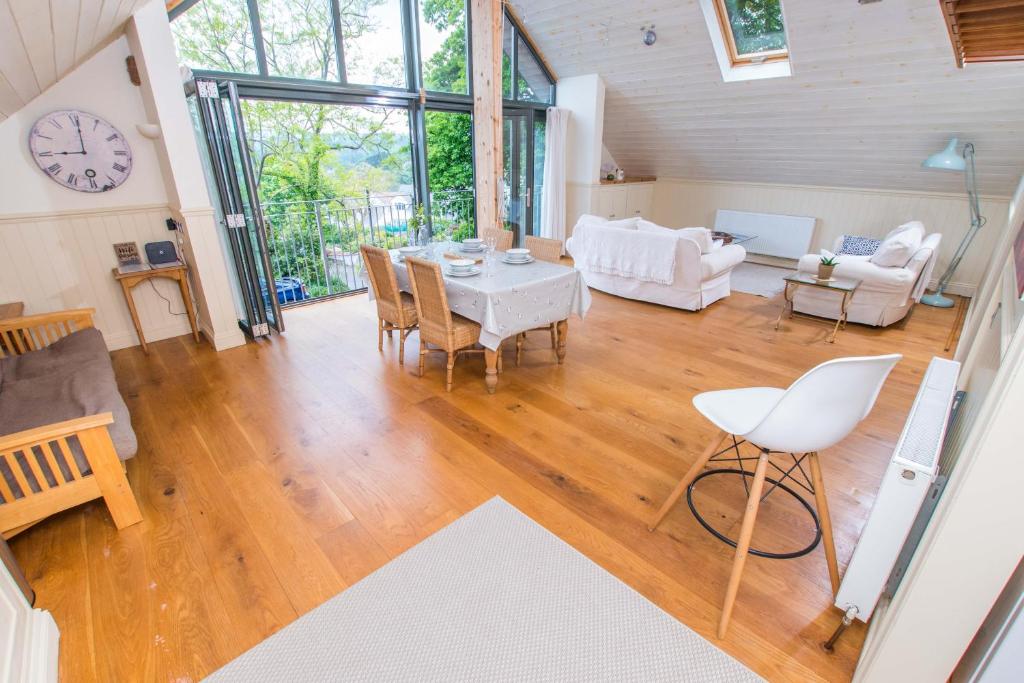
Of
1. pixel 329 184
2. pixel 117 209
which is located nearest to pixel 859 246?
pixel 329 184

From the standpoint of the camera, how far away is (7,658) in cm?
117

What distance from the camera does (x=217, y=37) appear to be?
371cm

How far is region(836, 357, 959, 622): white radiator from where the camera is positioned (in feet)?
4.06

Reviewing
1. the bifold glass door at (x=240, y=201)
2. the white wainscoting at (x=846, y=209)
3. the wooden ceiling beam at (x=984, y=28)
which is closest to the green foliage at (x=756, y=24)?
the wooden ceiling beam at (x=984, y=28)

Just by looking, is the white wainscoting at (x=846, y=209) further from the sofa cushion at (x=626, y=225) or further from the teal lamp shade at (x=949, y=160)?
the sofa cushion at (x=626, y=225)

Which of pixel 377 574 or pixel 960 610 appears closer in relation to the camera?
pixel 960 610

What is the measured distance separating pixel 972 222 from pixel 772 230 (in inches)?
75.5

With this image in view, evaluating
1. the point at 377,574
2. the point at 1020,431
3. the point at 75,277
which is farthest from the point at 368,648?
the point at 75,277

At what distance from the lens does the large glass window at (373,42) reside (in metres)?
4.23

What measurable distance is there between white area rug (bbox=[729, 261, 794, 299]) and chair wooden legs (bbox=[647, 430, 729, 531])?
12.6ft

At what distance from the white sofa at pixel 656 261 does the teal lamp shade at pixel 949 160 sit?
170 cm

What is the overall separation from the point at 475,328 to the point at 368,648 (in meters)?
1.81

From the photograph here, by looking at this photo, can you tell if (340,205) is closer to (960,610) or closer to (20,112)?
(20,112)

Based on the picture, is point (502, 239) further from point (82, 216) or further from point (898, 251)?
point (898, 251)
